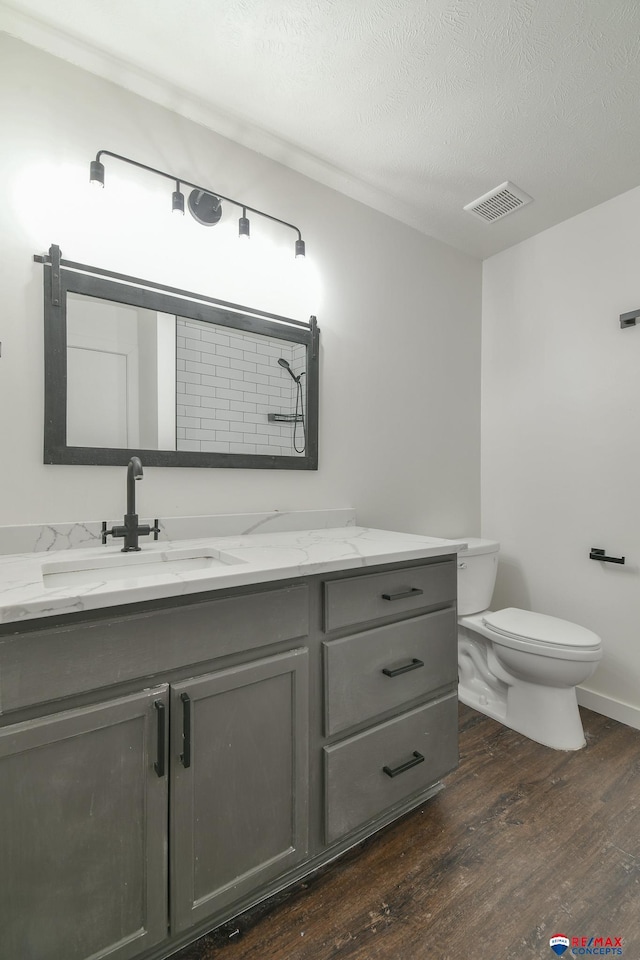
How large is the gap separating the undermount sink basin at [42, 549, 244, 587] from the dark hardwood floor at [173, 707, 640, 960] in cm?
91

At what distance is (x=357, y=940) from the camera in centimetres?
111

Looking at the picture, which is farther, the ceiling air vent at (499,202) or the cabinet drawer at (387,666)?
the ceiling air vent at (499,202)

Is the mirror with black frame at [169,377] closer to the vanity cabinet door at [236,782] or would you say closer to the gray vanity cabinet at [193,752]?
the gray vanity cabinet at [193,752]

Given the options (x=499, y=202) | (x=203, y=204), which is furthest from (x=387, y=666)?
(x=499, y=202)

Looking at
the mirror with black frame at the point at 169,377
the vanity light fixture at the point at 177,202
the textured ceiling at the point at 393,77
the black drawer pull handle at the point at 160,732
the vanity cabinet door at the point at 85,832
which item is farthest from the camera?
the vanity light fixture at the point at 177,202

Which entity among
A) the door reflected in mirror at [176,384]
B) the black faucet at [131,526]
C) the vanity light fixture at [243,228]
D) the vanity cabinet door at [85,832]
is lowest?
the vanity cabinet door at [85,832]

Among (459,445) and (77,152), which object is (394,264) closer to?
(459,445)

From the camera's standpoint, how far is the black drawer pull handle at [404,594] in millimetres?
1388

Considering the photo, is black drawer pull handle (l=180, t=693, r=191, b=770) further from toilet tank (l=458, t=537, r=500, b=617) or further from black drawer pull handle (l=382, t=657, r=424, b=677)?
toilet tank (l=458, t=537, r=500, b=617)

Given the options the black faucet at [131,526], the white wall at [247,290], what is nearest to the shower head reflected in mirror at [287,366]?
the white wall at [247,290]

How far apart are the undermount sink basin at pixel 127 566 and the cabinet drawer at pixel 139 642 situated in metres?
0.17

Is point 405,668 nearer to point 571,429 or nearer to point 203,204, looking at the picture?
point 571,429

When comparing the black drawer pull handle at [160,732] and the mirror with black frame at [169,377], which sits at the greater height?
the mirror with black frame at [169,377]

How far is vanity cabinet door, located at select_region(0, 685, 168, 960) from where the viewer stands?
844 millimetres
